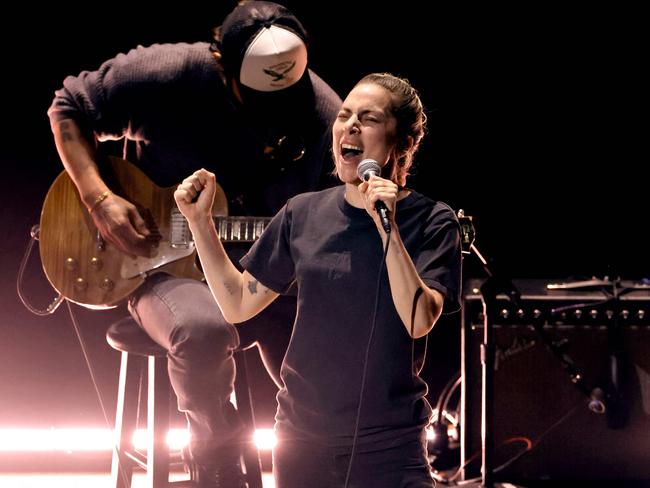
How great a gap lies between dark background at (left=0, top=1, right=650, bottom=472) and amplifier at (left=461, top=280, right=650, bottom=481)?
72 centimetres

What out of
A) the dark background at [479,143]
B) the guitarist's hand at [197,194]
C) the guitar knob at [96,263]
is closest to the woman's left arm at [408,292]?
the guitarist's hand at [197,194]

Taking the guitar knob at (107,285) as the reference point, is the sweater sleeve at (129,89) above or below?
above

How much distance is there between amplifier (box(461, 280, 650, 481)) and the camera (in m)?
3.33

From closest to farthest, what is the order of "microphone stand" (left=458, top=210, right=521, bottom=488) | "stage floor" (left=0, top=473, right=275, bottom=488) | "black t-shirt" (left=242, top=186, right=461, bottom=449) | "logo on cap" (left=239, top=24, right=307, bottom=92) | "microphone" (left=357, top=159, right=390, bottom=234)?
1. "microphone" (left=357, top=159, right=390, bottom=234)
2. "black t-shirt" (left=242, top=186, right=461, bottom=449)
3. "logo on cap" (left=239, top=24, right=307, bottom=92)
4. "microphone stand" (left=458, top=210, right=521, bottom=488)
5. "stage floor" (left=0, top=473, right=275, bottom=488)

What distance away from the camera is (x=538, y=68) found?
13.3 feet

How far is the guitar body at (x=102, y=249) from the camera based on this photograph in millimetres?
2938

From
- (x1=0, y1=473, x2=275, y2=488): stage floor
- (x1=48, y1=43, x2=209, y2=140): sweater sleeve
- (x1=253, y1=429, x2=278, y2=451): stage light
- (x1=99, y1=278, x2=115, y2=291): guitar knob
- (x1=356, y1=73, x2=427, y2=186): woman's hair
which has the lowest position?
(x1=0, y1=473, x2=275, y2=488): stage floor

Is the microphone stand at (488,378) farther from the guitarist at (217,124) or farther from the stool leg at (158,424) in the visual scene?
the stool leg at (158,424)

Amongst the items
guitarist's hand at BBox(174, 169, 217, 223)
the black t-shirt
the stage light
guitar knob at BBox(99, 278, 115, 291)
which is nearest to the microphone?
the black t-shirt

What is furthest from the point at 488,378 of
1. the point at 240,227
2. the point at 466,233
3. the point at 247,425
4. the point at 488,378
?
the point at 240,227

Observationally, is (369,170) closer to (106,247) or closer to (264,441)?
(106,247)

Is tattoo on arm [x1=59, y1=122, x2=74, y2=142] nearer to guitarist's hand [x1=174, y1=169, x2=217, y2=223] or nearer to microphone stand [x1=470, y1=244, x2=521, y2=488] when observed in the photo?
guitarist's hand [x1=174, y1=169, x2=217, y2=223]

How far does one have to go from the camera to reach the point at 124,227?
2.91 metres

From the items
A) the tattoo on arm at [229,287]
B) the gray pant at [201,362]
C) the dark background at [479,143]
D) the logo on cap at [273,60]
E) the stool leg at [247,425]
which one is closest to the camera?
the tattoo on arm at [229,287]
